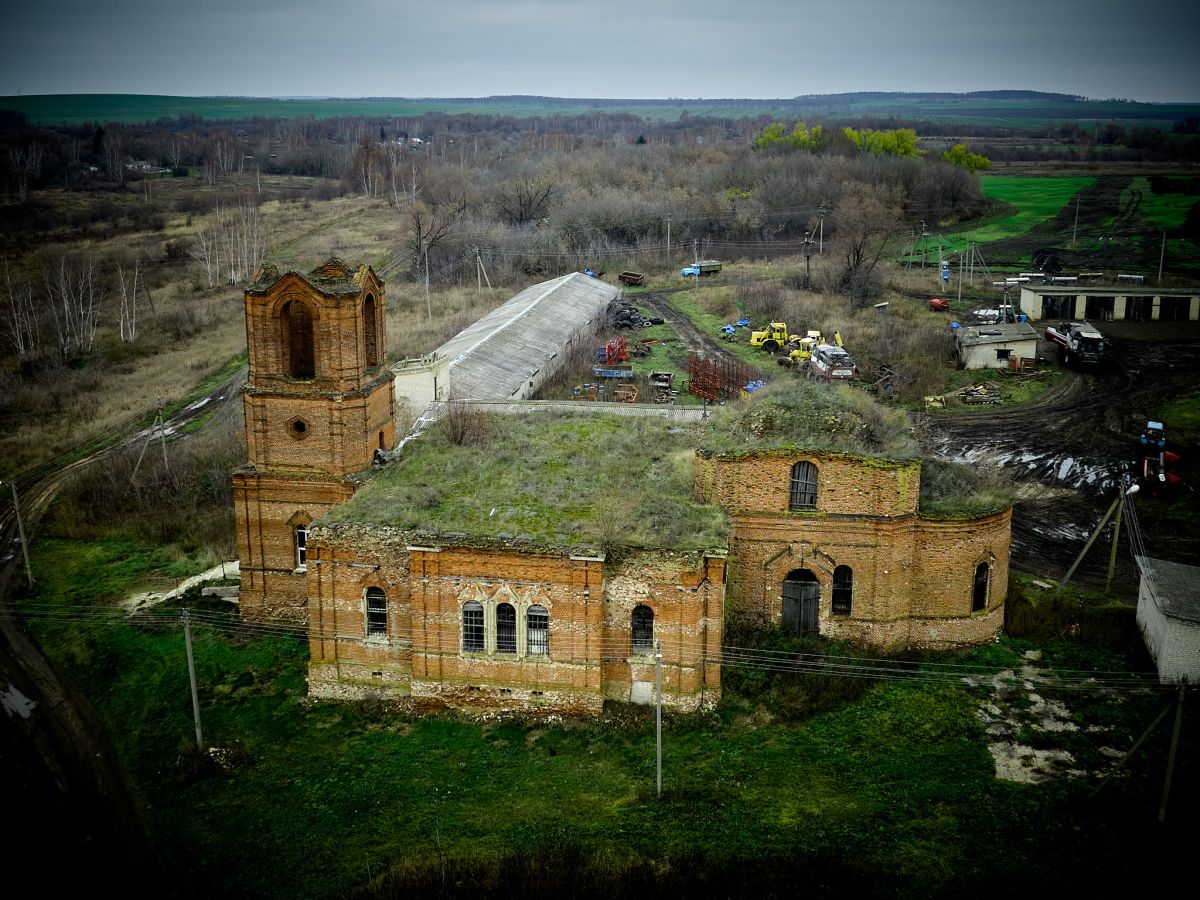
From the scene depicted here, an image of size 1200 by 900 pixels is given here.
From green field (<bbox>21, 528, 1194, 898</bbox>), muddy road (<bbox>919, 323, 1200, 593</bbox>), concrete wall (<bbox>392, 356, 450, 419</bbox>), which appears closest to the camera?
green field (<bbox>21, 528, 1194, 898</bbox>)

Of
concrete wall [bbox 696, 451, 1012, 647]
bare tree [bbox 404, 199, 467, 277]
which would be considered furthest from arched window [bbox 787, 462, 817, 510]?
bare tree [bbox 404, 199, 467, 277]

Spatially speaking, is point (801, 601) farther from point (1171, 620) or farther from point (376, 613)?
point (376, 613)

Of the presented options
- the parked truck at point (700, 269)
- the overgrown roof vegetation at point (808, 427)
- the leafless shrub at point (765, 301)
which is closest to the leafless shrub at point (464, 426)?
the overgrown roof vegetation at point (808, 427)

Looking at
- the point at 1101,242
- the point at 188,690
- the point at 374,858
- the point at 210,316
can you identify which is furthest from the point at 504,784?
the point at 1101,242

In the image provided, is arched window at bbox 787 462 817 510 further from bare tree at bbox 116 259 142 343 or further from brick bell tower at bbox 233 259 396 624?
bare tree at bbox 116 259 142 343

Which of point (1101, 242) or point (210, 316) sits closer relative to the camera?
point (210, 316)

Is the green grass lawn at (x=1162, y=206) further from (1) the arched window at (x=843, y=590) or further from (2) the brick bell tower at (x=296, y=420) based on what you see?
(2) the brick bell tower at (x=296, y=420)

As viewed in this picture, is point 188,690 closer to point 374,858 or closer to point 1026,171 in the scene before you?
point 374,858
